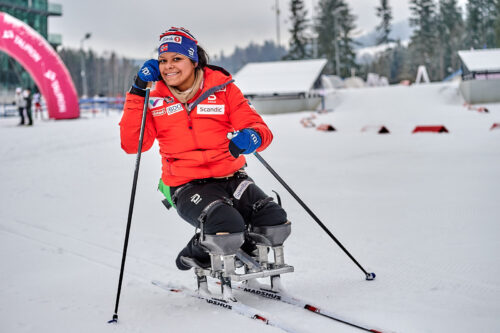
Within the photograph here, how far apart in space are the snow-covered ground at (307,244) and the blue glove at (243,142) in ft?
2.89

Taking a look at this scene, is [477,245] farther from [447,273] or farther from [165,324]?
[165,324]

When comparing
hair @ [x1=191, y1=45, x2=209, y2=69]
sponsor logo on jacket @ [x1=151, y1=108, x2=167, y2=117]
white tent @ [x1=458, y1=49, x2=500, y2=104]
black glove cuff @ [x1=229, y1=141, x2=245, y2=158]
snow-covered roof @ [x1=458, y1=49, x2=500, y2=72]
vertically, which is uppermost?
snow-covered roof @ [x1=458, y1=49, x2=500, y2=72]

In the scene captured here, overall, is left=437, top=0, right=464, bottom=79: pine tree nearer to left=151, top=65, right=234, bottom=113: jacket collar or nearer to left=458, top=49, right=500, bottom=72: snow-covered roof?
left=458, top=49, right=500, bottom=72: snow-covered roof

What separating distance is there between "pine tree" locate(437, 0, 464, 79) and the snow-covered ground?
64.9 meters

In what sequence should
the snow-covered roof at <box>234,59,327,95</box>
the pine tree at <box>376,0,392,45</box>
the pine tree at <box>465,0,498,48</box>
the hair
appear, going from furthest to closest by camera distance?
1. the pine tree at <box>376,0,392,45</box>
2. the pine tree at <box>465,0,498,48</box>
3. the snow-covered roof at <box>234,59,327,95</box>
4. the hair

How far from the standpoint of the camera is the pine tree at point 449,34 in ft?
229

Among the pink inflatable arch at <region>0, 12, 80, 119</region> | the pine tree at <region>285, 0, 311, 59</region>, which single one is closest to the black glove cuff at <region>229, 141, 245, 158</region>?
the pink inflatable arch at <region>0, 12, 80, 119</region>

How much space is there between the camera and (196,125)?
3094mm

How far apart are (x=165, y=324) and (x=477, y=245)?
8.05ft

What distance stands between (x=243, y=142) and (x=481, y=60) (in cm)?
2618

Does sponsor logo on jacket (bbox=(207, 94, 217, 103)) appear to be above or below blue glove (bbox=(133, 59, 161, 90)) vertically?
below

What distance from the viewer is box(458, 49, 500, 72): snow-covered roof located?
24891mm

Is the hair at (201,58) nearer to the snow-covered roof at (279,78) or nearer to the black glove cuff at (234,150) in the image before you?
the black glove cuff at (234,150)

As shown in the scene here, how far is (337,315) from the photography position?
2.69 m
